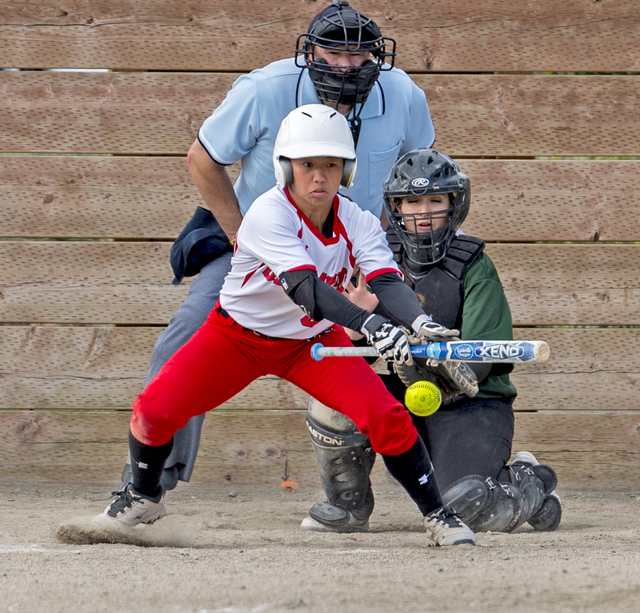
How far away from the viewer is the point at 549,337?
455 cm

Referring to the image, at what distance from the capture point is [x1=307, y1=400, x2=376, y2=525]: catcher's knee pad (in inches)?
142

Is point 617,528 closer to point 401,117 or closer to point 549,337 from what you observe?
point 549,337

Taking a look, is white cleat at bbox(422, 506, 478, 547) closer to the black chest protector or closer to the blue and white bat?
the blue and white bat

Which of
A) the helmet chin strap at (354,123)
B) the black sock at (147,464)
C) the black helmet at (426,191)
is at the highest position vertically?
the helmet chin strap at (354,123)

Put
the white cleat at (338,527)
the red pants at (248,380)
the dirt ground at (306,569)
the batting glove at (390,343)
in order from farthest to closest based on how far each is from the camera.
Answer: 1. the white cleat at (338,527)
2. the red pants at (248,380)
3. the batting glove at (390,343)
4. the dirt ground at (306,569)

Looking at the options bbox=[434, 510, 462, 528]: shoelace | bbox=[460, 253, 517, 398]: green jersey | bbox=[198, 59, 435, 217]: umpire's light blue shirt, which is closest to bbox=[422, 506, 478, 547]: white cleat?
bbox=[434, 510, 462, 528]: shoelace

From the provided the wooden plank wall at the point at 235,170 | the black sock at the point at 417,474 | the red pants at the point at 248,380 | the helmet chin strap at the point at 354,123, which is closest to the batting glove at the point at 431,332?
the red pants at the point at 248,380

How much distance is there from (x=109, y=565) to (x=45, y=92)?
109 inches

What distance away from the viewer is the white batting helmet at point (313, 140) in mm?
3020

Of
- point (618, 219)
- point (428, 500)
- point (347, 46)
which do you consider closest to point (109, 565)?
point (428, 500)

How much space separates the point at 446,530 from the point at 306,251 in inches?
42.1

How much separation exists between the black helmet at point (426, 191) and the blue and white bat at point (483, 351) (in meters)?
0.97

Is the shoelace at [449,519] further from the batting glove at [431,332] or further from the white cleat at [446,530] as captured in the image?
the batting glove at [431,332]

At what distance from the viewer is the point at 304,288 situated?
9.29 ft
